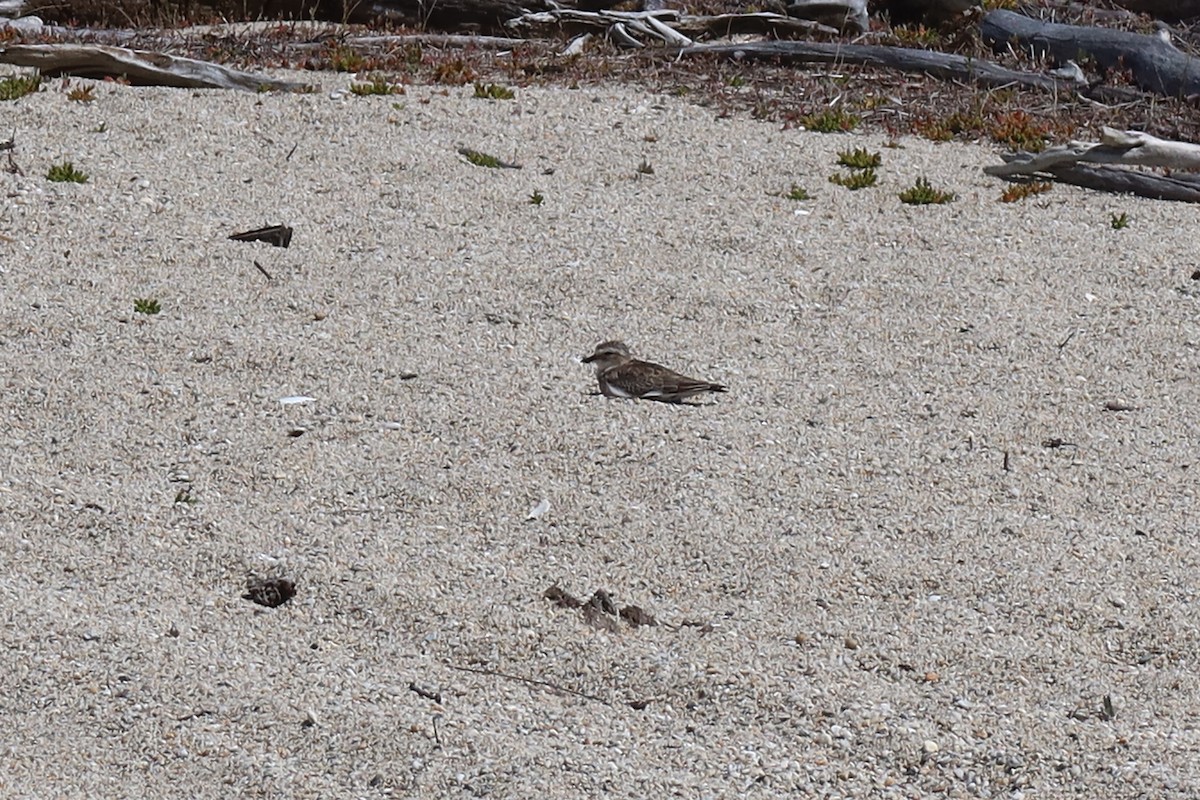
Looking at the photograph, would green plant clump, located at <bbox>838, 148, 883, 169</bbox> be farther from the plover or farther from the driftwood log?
the plover

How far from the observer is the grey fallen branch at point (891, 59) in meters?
14.2

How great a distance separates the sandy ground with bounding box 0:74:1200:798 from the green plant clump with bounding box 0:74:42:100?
43 cm

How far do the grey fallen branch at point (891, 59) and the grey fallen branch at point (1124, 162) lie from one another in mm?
2101

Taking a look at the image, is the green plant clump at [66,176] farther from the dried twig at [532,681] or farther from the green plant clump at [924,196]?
the dried twig at [532,681]

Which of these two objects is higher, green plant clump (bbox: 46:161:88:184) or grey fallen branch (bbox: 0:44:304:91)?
grey fallen branch (bbox: 0:44:304:91)

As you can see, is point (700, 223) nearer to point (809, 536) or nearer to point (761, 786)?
point (809, 536)

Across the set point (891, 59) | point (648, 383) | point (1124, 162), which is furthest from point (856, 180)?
point (648, 383)

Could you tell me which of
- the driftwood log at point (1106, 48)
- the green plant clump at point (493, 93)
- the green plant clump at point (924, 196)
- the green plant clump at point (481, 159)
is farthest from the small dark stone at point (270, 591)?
the driftwood log at point (1106, 48)

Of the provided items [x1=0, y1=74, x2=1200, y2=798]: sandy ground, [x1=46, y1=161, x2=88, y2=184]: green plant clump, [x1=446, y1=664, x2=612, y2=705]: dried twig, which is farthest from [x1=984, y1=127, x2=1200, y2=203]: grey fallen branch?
[x1=446, y1=664, x2=612, y2=705]: dried twig

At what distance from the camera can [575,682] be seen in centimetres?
567

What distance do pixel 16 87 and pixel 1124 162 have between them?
9.43 meters

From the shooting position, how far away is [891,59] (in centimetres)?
1473

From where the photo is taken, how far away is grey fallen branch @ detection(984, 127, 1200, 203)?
1173cm

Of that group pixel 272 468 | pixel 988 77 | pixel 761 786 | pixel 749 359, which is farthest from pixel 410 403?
pixel 988 77
